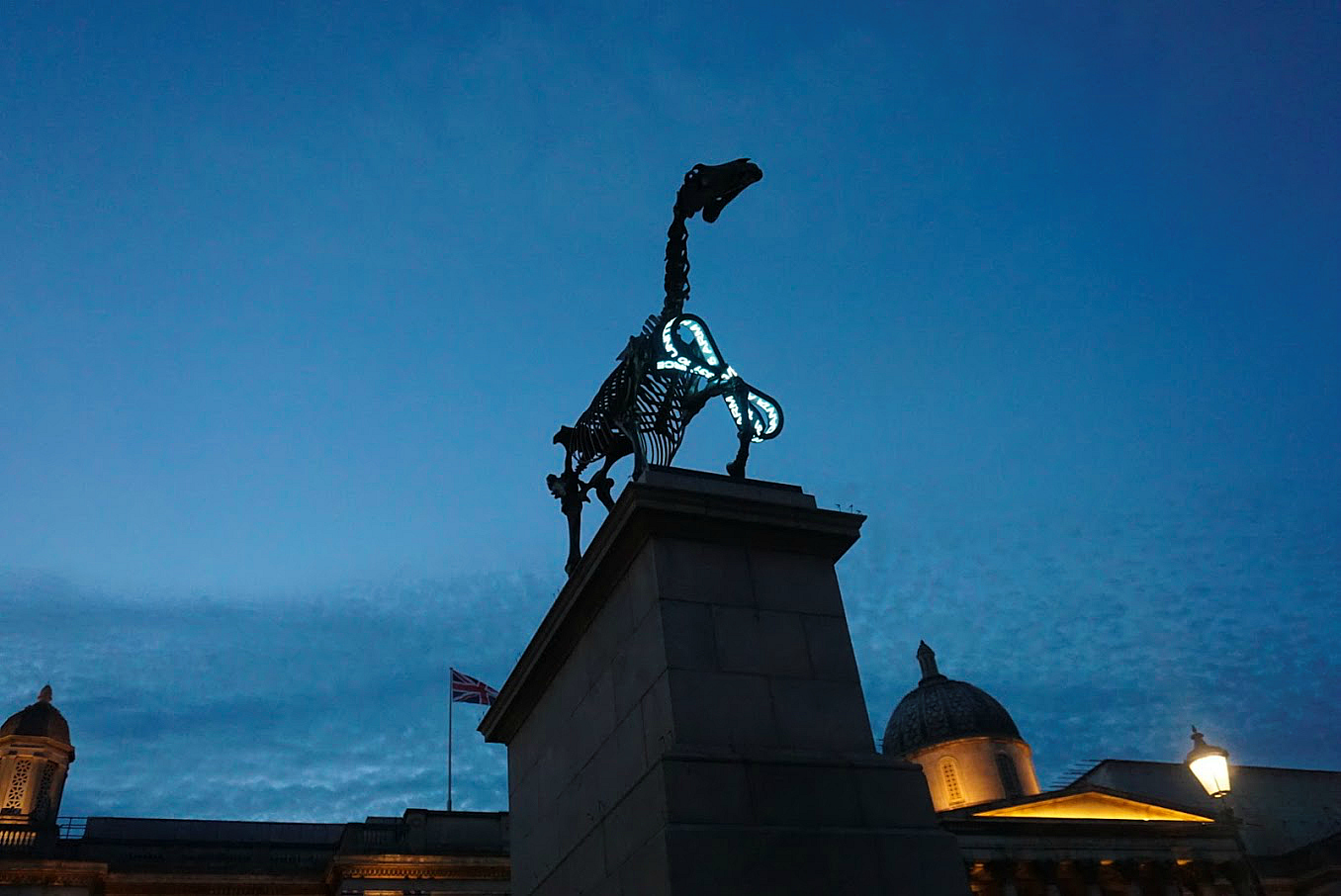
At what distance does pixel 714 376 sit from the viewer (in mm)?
11688

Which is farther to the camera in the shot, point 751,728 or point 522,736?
point 522,736

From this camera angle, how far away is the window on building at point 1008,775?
192ft

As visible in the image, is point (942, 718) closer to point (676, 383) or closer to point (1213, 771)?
point (1213, 771)

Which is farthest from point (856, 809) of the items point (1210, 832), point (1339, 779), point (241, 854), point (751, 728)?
point (1339, 779)

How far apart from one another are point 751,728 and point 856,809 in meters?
0.99

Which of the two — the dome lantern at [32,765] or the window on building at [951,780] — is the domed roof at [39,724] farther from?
the window on building at [951,780]

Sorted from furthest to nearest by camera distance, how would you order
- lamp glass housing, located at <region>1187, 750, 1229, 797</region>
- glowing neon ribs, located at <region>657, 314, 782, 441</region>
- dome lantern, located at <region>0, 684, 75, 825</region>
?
1. dome lantern, located at <region>0, 684, 75, 825</region>
2. lamp glass housing, located at <region>1187, 750, 1229, 797</region>
3. glowing neon ribs, located at <region>657, 314, 782, 441</region>

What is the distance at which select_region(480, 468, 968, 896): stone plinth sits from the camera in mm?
7844

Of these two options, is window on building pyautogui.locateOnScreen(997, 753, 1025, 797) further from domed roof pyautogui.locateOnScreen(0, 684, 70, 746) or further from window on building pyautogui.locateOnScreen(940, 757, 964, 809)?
domed roof pyautogui.locateOnScreen(0, 684, 70, 746)

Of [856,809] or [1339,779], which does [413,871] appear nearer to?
[856,809]

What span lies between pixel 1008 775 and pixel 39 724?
47.5 m

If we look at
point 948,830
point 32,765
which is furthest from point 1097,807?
point 32,765

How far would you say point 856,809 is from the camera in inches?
326

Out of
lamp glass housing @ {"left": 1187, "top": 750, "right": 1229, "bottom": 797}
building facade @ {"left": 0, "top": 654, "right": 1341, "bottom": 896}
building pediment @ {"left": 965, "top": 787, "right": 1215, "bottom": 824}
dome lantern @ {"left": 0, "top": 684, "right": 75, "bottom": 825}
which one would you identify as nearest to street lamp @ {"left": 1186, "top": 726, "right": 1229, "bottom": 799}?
lamp glass housing @ {"left": 1187, "top": 750, "right": 1229, "bottom": 797}
